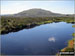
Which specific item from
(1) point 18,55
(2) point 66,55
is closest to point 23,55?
(1) point 18,55

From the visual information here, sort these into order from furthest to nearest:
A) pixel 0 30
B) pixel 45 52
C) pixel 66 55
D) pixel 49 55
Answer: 1. pixel 0 30
2. pixel 45 52
3. pixel 49 55
4. pixel 66 55

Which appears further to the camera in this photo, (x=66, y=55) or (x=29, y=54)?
(x=29, y=54)

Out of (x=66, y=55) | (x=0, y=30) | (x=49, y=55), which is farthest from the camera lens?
(x=0, y=30)

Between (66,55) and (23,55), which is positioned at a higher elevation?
(66,55)

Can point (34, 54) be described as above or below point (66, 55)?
below

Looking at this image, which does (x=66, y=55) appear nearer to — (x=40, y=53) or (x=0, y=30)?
(x=40, y=53)

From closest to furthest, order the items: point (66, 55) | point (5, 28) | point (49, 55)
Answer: point (66, 55) → point (49, 55) → point (5, 28)

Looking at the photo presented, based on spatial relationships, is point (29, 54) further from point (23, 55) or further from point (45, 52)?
point (45, 52)

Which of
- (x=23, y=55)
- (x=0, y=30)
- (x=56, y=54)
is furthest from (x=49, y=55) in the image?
(x=0, y=30)

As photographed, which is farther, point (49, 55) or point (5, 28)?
point (5, 28)

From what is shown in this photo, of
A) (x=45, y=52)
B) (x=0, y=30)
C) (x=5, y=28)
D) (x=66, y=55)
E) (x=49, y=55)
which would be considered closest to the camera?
(x=66, y=55)
